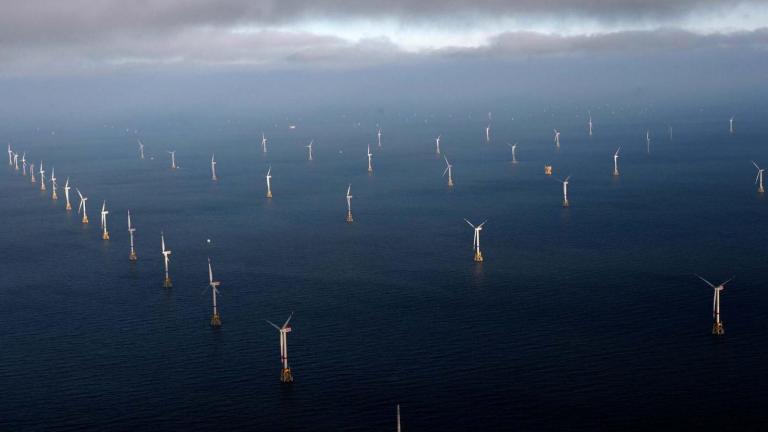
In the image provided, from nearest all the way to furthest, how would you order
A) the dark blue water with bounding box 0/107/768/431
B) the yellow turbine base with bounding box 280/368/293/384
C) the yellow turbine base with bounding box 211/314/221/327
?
the dark blue water with bounding box 0/107/768/431
the yellow turbine base with bounding box 280/368/293/384
the yellow turbine base with bounding box 211/314/221/327

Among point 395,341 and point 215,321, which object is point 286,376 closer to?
point 395,341

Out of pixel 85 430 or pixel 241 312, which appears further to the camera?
pixel 241 312

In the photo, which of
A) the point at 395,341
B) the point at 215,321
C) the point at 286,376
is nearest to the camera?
the point at 286,376

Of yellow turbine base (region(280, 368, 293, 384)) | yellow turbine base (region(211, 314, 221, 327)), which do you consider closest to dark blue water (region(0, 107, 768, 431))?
yellow turbine base (region(280, 368, 293, 384))

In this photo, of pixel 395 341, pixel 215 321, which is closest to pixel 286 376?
pixel 395 341

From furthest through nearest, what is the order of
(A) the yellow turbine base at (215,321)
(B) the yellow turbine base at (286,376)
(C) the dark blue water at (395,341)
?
(A) the yellow turbine base at (215,321) < (B) the yellow turbine base at (286,376) < (C) the dark blue water at (395,341)

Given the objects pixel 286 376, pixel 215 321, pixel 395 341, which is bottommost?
pixel 286 376

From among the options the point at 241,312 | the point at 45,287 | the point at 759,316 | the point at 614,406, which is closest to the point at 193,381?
the point at 241,312

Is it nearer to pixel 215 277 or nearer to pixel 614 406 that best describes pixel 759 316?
pixel 614 406

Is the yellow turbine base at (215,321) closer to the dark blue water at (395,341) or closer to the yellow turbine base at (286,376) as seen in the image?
the dark blue water at (395,341)

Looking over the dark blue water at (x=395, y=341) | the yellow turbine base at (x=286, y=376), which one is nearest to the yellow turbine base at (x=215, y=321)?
the dark blue water at (x=395, y=341)

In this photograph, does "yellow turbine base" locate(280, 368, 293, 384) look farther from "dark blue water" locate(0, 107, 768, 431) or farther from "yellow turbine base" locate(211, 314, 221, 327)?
"yellow turbine base" locate(211, 314, 221, 327)
